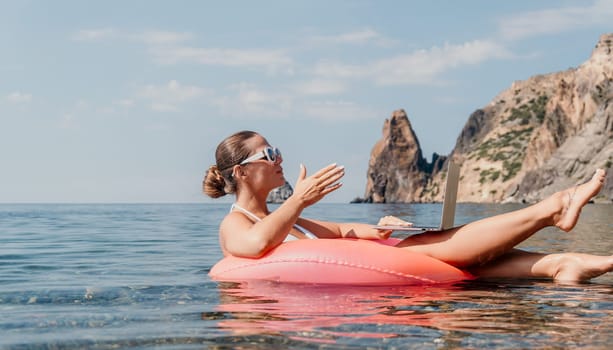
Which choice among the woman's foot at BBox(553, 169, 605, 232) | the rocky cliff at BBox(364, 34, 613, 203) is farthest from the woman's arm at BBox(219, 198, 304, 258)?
the rocky cliff at BBox(364, 34, 613, 203)

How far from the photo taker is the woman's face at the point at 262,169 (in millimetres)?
6122

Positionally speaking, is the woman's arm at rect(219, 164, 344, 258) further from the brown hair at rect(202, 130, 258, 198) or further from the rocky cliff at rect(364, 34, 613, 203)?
the rocky cliff at rect(364, 34, 613, 203)

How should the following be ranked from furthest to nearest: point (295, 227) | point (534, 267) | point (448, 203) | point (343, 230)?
point (343, 230) < point (295, 227) < point (534, 267) < point (448, 203)

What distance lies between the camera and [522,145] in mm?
121000

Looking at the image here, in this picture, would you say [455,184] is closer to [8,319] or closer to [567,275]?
[567,275]

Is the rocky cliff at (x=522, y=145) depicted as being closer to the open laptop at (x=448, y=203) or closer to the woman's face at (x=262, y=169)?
the open laptop at (x=448, y=203)

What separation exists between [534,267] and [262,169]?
2.47m

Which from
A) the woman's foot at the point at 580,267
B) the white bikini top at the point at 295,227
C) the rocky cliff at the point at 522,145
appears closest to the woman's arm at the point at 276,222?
the white bikini top at the point at 295,227

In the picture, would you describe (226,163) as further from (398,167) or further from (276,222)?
(398,167)

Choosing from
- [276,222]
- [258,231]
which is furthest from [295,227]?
[276,222]

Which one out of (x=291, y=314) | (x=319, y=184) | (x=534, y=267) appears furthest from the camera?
(x=534, y=267)

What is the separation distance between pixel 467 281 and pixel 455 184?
0.86 m

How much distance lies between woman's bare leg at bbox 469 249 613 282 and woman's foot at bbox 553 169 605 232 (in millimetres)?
637

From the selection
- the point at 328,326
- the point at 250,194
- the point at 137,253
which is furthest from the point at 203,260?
the point at 328,326
